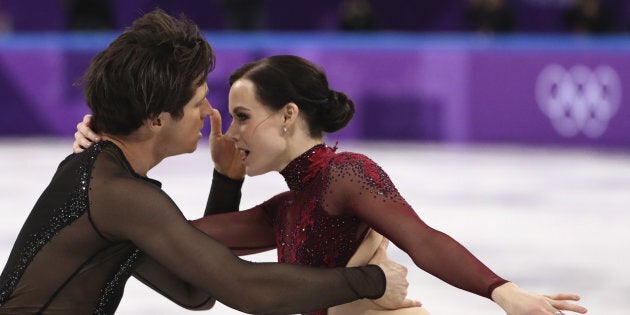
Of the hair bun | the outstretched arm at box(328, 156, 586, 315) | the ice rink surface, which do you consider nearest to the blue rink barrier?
the ice rink surface

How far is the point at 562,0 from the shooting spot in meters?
16.5

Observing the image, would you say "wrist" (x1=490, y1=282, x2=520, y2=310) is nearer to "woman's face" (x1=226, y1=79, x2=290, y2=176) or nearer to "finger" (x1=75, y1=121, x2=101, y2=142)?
"woman's face" (x1=226, y1=79, x2=290, y2=176)

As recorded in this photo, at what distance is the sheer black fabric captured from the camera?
2.50m

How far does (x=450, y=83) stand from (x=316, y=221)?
852cm

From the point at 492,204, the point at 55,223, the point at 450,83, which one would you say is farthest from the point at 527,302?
the point at 450,83

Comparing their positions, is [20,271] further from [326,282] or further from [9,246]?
[9,246]

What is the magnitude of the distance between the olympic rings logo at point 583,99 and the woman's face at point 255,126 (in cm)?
840

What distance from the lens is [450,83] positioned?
1142 centimetres

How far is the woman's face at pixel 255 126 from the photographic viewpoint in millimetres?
3090

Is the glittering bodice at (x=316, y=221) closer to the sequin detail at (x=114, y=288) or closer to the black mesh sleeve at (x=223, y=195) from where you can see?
the black mesh sleeve at (x=223, y=195)

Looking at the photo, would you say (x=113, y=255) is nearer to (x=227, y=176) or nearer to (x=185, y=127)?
Result: (x=185, y=127)

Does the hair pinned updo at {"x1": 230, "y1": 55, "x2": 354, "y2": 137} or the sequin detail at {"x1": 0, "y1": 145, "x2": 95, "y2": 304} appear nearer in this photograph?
the sequin detail at {"x1": 0, "y1": 145, "x2": 95, "y2": 304}

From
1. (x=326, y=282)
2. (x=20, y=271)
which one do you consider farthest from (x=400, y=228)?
(x=20, y=271)

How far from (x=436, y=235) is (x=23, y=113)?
996 centimetres
